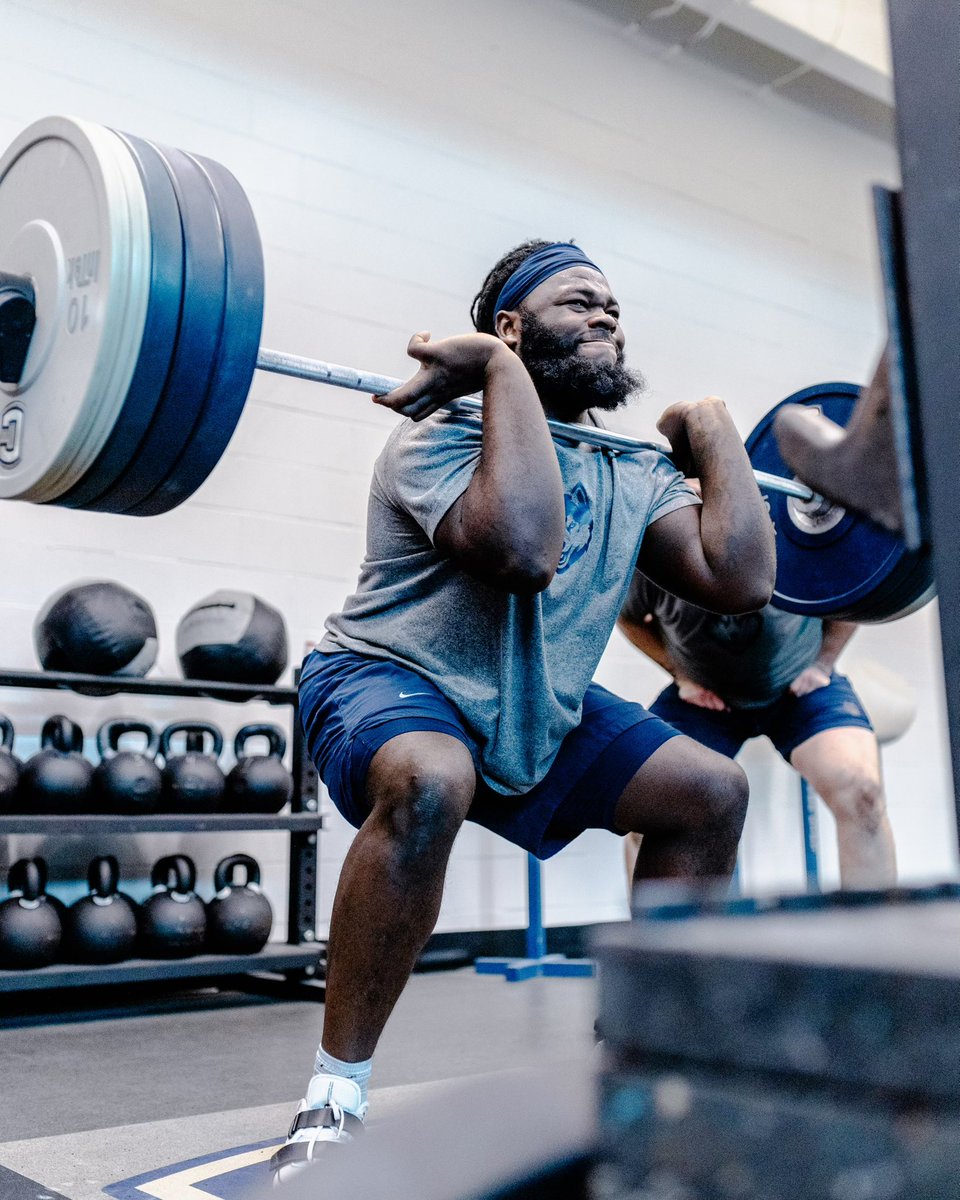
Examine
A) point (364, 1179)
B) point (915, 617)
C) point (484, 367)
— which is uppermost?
point (915, 617)

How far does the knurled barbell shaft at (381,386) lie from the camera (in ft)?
5.17

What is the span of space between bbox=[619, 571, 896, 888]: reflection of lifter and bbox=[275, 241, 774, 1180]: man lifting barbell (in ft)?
3.14

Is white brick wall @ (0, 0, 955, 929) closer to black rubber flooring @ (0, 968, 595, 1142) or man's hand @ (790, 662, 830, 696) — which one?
black rubber flooring @ (0, 968, 595, 1142)

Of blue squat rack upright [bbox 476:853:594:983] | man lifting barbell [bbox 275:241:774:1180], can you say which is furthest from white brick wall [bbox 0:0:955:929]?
man lifting barbell [bbox 275:241:774:1180]

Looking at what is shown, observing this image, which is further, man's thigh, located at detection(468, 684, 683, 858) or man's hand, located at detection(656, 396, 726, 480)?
man's hand, located at detection(656, 396, 726, 480)

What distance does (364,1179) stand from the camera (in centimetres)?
37

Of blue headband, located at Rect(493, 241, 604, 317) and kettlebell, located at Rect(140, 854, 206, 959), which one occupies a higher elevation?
blue headband, located at Rect(493, 241, 604, 317)

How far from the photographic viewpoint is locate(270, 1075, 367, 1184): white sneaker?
133 cm

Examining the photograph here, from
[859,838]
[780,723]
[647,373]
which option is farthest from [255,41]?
[859,838]

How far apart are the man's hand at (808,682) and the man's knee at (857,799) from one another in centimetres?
24

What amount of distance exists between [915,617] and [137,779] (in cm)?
410

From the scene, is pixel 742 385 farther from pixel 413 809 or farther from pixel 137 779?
pixel 413 809

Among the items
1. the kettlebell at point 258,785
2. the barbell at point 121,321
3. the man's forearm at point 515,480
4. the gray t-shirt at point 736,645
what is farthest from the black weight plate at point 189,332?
the kettlebell at point 258,785

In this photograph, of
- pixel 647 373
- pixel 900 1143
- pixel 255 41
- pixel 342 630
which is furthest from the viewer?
pixel 647 373
